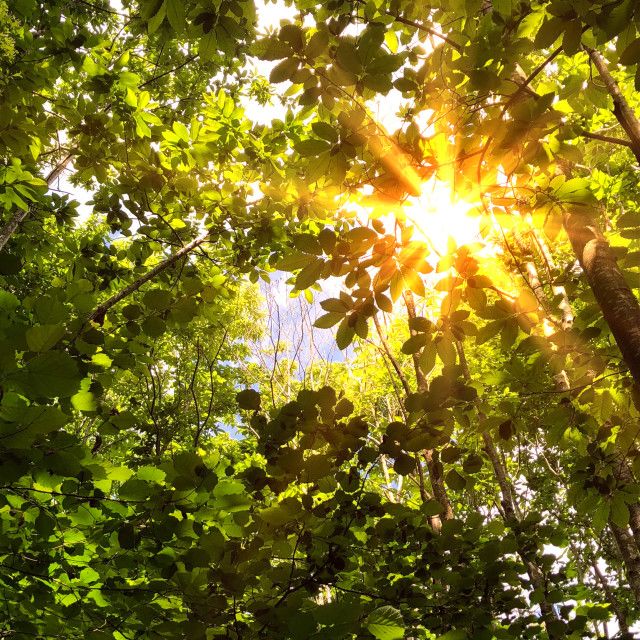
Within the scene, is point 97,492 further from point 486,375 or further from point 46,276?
point 46,276

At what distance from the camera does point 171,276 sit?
10.8ft

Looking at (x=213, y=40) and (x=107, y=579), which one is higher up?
(x=213, y=40)

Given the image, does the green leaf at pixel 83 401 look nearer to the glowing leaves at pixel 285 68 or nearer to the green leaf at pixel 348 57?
the glowing leaves at pixel 285 68

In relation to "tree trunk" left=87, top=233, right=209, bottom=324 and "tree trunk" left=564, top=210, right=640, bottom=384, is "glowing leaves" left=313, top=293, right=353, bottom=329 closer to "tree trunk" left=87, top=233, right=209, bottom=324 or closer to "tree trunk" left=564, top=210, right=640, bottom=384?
"tree trunk" left=564, top=210, right=640, bottom=384

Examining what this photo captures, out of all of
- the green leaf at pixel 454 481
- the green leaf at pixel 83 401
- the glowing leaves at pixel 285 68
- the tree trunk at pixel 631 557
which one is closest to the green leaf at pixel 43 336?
the green leaf at pixel 83 401

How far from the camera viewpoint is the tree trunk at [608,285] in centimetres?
148

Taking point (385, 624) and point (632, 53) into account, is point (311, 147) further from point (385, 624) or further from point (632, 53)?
point (385, 624)

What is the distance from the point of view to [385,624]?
147cm

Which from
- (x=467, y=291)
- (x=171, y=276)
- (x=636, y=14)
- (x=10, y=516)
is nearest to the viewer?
(x=636, y=14)

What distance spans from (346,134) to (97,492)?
1.62 metres

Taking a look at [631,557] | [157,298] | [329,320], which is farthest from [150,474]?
[631,557]

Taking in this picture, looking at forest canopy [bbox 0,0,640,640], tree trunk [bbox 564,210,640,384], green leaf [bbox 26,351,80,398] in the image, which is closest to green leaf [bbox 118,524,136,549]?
forest canopy [bbox 0,0,640,640]

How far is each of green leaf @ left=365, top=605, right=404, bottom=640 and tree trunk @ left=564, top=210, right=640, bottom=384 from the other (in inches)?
45.3

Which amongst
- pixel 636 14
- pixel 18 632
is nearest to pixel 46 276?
pixel 18 632
